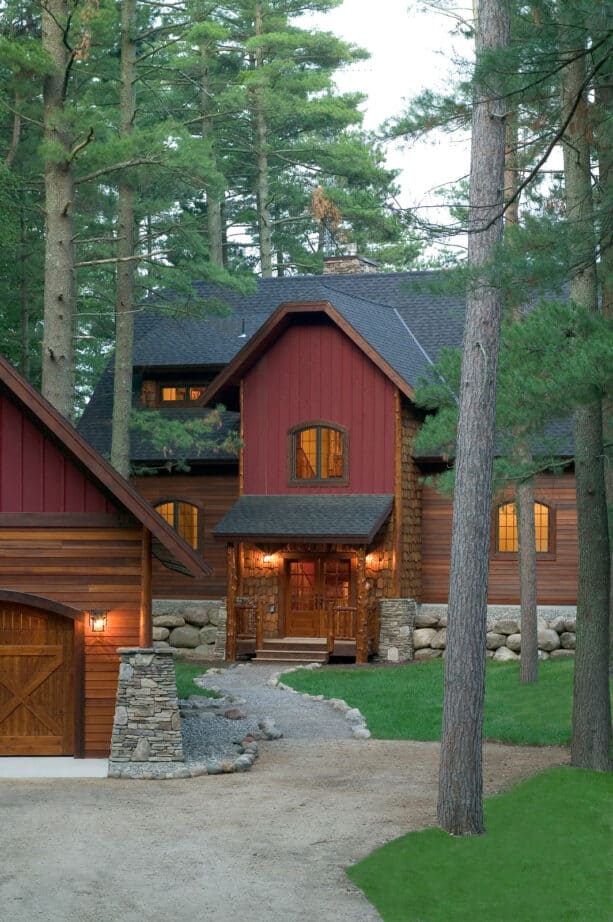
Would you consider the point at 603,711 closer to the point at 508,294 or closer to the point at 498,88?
the point at 508,294

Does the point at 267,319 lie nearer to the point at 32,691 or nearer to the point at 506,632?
the point at 506,632

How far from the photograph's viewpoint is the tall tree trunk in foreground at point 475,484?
12.0 m

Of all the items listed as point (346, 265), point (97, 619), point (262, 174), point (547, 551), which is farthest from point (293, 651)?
point (262, 174)

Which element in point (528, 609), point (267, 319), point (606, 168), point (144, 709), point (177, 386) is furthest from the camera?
point (177, 386)

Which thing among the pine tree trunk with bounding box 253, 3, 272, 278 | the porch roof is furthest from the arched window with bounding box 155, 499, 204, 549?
the pine tree trunk with bounding box 253, 3, 272, 278

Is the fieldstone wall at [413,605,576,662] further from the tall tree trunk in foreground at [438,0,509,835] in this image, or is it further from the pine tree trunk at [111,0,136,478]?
the tall tree trunk in foreground at [438,0,509,835]

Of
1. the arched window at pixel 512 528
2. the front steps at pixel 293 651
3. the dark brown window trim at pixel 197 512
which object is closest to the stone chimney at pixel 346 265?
the dark brown window trim at pixel 197 512

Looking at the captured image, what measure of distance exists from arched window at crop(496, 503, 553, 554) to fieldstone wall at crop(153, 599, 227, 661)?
19.1ft

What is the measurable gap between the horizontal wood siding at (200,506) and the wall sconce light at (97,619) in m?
12.9

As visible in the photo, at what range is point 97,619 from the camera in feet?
50.9

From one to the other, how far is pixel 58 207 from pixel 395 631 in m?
10.5

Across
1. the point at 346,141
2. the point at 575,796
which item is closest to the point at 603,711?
the point at 575,796

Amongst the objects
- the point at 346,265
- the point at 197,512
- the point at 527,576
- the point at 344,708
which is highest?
the point at 346,265

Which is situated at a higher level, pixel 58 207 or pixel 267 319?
pixel 58 207
